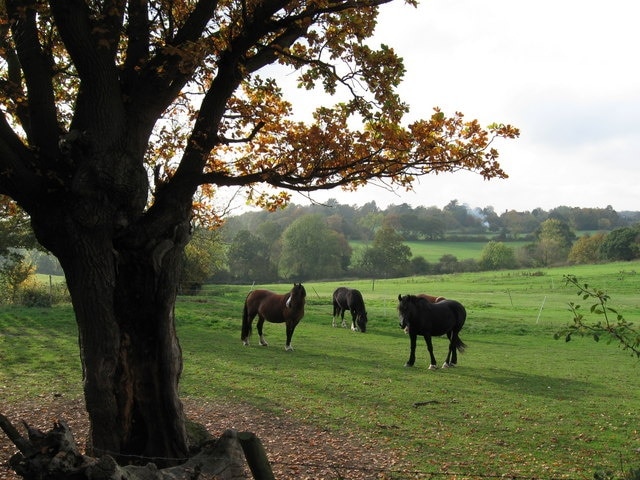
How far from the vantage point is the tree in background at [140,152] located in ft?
19.9

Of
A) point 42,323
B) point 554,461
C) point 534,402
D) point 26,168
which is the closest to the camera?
point 26,168

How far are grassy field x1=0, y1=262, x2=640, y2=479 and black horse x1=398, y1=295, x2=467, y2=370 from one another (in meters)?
0.51

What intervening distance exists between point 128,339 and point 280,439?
318 centimetres

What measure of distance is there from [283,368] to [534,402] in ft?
19.7

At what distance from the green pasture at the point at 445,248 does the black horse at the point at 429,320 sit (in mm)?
64935

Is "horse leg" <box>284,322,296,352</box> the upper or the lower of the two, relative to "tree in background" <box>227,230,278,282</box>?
lower

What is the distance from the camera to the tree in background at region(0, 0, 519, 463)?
606 cm

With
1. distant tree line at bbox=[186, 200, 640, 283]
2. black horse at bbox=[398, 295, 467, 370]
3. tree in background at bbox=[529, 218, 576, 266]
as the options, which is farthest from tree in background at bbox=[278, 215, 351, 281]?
black horse at bbox=[398, 295, 467, 370]

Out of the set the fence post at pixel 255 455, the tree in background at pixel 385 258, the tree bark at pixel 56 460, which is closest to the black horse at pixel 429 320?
the fence post at pixel 255 455

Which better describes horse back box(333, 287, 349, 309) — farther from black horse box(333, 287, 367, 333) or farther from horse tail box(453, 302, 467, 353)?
horse tail box(453, 302, 467, 353)

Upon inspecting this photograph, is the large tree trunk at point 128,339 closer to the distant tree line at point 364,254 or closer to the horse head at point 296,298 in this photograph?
the horse head at point 296,298

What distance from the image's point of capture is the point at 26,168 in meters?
5.98

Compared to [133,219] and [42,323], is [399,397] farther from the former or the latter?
[42,323]

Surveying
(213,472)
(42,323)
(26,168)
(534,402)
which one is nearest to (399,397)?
(534,402)
